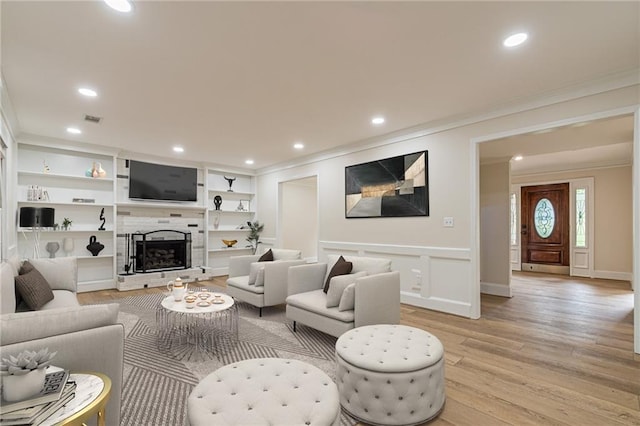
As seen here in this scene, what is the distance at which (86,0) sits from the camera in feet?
6.34

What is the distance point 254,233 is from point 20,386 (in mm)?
6370

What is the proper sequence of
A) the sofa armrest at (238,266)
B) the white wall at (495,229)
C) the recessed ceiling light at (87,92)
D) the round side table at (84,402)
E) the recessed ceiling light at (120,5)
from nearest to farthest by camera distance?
the round side table at (84,402), the recessed ceiling light at (120,5), the recessed ceiling light at (87,92), the sofa armrest at (238,266), the white wall at (495,229)

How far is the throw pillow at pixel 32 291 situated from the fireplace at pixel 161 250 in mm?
3269

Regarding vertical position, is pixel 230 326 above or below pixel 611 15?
below

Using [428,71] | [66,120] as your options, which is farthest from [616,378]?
[66,120]

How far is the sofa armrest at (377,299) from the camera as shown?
2.76m

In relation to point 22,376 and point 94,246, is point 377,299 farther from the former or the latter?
point 94,246

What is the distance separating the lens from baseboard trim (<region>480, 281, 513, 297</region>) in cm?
511

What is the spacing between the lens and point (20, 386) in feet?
3.66

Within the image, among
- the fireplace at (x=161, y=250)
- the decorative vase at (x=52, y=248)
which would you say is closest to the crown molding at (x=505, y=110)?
the fireplace at (x=161, y=250)

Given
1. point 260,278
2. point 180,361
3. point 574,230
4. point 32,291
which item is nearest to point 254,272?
point 260,278

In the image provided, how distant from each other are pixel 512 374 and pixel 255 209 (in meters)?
6.35

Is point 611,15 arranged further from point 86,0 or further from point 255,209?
point 255,209

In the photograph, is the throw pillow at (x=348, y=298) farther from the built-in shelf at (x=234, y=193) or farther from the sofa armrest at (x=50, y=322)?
the built-in shelf at (x=234, y=193)
